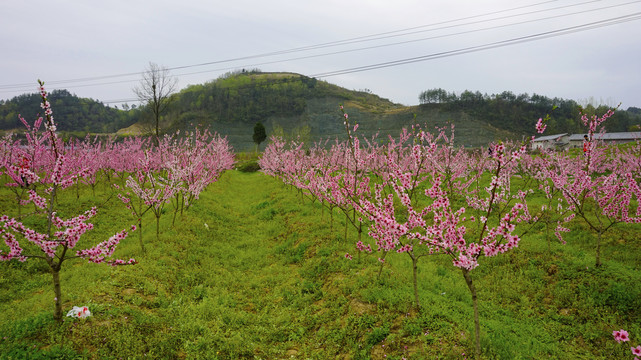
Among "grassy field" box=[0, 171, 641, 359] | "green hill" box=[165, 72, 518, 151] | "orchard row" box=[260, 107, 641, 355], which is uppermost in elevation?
"green hill" box=[165, 72, 518, 151]

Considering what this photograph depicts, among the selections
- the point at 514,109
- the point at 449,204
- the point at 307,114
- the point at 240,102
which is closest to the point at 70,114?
the point at 240,102

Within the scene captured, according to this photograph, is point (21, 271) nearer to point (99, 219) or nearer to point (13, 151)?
point (99, 219)

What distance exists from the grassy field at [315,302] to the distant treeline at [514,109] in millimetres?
109046

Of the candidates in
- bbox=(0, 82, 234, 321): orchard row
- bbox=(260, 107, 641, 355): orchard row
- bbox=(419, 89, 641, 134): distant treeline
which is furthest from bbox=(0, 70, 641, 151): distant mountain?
bbox=(260, 107, 641, 355): orchard row

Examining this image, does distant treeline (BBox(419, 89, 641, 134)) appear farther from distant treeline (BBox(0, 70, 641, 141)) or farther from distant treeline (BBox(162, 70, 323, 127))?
distant treeline (BBox(162, 70, 323, 127))

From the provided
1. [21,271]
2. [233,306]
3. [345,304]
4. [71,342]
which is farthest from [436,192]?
[21,271]

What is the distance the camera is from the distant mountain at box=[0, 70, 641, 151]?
334 ft

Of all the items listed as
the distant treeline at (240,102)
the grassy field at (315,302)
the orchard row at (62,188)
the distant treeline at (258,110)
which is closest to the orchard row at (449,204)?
the grassy field at (315,302)

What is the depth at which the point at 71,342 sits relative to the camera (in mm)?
4781

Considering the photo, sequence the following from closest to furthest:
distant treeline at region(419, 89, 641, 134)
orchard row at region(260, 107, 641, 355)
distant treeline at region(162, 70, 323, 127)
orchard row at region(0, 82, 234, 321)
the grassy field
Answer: orchard row at region(260, 107, 641, 355), orchard row at region(0, 82, 234, 321), the grassy field, distant treeline at region(419, 89, 641, 134), distant treeline at region(162, 70, 323, 127)

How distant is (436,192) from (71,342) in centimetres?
678

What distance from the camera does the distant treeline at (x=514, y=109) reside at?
9838cm

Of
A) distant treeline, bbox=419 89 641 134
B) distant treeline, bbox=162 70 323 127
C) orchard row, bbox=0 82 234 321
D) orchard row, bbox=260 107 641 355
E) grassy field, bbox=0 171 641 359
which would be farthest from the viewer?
distant treeline, bbox=162 70 323 127

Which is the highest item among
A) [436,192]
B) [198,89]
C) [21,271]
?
Result: [198,89]
